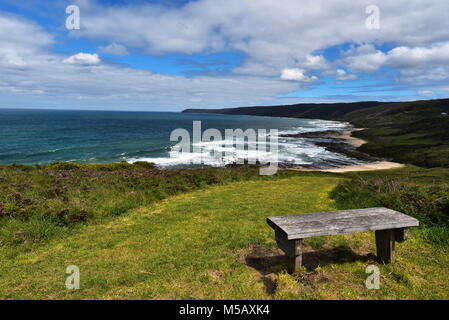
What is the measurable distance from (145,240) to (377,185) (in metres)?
9.09

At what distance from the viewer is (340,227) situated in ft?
15.7

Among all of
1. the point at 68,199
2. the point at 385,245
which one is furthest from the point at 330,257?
the point at 68,199

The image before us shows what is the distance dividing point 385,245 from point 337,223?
54.0 inches

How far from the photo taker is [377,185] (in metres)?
10.6

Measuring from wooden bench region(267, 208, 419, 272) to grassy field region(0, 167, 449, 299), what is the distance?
0.39m

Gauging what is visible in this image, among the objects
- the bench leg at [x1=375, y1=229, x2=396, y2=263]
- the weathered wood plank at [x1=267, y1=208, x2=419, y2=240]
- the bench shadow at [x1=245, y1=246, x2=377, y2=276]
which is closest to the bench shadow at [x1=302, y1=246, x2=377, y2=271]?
the bench shadow at [x1=245, y1=246, x2=377, y2=276]

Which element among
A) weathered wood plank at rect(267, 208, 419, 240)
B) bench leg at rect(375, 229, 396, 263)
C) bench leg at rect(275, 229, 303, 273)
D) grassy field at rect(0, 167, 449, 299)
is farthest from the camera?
bench leg at rect(375, 229, 396, 263)

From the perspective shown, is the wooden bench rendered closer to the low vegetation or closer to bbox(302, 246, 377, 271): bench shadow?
bbox(302, 246, 377, 271): bench shadow

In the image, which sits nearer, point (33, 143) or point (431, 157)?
point (431, 157)

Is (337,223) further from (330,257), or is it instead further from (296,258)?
(330,257)

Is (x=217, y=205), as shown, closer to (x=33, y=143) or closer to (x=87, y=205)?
(x=87, y=205)

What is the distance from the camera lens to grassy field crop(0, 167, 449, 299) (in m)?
4.48

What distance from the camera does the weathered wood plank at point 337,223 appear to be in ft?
15.3
